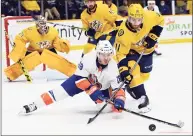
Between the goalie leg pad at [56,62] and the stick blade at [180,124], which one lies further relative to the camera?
the goalie leg pad at [56,62]

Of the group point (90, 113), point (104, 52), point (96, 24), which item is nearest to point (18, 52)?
point (96, 24)

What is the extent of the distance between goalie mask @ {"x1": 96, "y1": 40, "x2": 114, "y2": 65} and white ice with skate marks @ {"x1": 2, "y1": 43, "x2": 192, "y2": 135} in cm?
40

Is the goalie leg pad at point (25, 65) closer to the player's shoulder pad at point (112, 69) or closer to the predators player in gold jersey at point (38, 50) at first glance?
the predators player in gold jersey at point (38, 50)

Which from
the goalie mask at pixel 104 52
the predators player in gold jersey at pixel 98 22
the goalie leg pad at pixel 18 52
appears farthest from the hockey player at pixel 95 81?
the predators player in gold jersey at pixel 98 22

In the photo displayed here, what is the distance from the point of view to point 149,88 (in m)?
4.89

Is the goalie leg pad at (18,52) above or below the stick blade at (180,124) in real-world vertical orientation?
above

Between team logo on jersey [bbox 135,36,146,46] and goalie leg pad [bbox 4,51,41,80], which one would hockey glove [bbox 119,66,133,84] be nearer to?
team logo on jersey [bbox 135,36,146,46]

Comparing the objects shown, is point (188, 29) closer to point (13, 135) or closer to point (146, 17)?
point (146, 17)

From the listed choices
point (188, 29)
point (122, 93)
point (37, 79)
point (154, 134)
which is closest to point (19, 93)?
point (37, 79)

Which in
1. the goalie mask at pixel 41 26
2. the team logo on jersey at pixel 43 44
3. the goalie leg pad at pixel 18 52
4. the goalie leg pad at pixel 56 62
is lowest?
the goalie leg pad at pixel 56 62

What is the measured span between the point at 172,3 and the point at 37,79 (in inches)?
197

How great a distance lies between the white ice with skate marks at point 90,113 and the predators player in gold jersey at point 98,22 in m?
0.62

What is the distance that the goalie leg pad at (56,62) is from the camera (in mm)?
5289

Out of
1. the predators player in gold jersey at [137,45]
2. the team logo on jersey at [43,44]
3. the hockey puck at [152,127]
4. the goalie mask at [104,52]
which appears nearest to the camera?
the hockey puck at [152,127]
